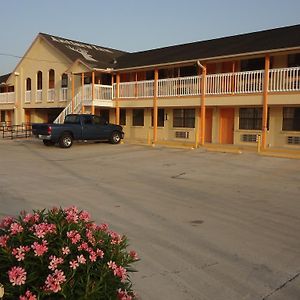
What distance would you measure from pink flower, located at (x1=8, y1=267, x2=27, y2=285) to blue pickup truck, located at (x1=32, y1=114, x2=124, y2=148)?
19.6 metres

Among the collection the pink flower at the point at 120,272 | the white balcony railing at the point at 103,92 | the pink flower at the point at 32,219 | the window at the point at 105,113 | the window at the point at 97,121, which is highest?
the white balcony railing at the point at 103,92

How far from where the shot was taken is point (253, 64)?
21125mm

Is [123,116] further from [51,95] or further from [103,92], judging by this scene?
[51,95]

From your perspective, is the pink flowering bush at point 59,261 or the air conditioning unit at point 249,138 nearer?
the pink flowering bush at point 59,261

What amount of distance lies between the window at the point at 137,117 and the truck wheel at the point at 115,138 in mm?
3142

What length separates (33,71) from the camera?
116 feet

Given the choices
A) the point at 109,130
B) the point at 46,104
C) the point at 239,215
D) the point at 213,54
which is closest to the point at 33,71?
the point at 46,104

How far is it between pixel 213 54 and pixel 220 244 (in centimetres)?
1691

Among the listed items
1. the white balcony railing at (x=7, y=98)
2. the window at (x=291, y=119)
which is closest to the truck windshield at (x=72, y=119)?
the window at (x=291, y=119)

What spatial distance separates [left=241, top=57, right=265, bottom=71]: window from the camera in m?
20.8

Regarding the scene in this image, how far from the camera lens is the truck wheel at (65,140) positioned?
21766 mm

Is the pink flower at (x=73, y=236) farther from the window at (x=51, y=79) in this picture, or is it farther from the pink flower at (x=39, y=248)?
the window at (x=51, y=79)

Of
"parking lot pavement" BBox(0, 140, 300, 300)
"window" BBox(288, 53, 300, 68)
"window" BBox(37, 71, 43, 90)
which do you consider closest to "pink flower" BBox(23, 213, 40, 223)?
"parking lot pavement" BBox(0, 140, 300, 300)

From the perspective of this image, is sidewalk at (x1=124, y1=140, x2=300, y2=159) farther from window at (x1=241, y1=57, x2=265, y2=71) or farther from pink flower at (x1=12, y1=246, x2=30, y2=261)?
pink flower at (x1=12, y1=246, x2=30, y2=261)
